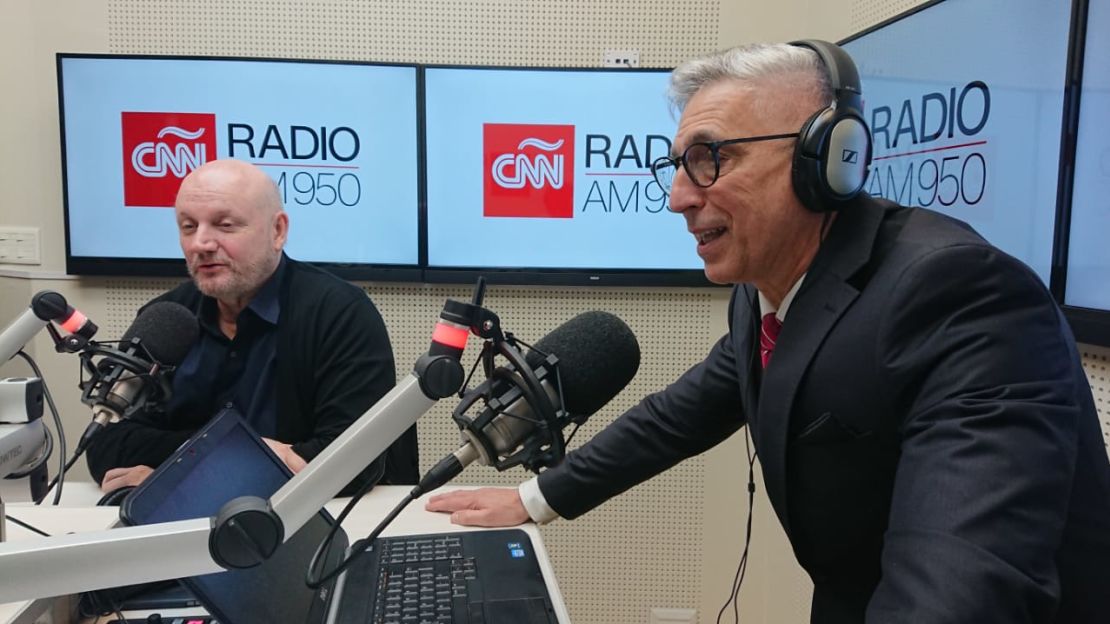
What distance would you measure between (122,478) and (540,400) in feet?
4.61

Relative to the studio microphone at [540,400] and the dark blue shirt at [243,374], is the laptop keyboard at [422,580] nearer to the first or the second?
the studio microphone at [540,400]

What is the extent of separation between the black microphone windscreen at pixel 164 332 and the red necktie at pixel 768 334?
3.43 feet

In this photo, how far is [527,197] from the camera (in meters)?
2.73

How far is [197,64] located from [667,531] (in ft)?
8.40

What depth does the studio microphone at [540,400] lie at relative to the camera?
0.76 metres

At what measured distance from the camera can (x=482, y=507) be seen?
1.40 meters

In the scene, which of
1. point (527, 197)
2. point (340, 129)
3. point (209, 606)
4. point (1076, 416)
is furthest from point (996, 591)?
point (340, 129)

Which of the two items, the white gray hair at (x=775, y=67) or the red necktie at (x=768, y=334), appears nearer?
the white gray hair at (x=775, y=67)

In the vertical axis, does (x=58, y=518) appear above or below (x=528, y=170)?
below

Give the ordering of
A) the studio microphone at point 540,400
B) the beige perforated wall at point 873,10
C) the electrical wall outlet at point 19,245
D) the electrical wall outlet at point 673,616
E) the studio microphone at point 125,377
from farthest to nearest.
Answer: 1. the electrical wall outlet at point 673,616
2. the electrical wall outlet at point 19,245
3. the beige perforated wall at point 873,10
4. the studio microphone at point 125,377
5. the studio microphone at point 540,400

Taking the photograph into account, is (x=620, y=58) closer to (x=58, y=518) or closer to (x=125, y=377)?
(x=125, y=377)

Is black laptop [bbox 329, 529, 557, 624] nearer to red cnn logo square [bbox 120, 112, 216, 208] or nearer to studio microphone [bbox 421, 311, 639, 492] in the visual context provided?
studio microphone [bbox 421, 311, 639, 492]

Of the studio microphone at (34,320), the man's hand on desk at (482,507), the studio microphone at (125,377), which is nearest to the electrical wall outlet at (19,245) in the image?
the studio microphone at (125,377)

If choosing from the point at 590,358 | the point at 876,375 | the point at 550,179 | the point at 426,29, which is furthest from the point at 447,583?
the point at 426,29
